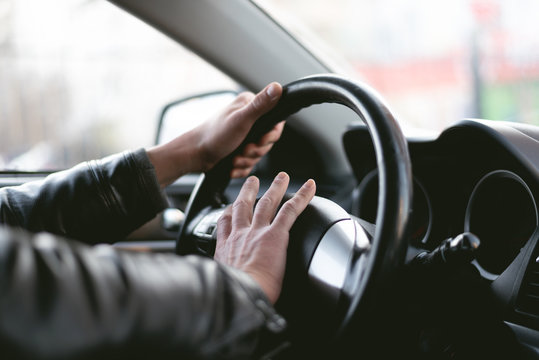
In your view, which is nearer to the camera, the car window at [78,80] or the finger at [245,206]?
the finger at [245,206]

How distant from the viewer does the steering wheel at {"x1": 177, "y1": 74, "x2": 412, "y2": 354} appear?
67cm

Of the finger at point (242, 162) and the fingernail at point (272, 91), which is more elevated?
the fingernail at point (272, 91)

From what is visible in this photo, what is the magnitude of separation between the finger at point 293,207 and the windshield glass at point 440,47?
3.69 m

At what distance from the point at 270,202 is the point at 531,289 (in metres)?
0.46

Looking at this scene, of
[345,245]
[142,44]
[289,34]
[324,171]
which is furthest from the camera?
[142,44]

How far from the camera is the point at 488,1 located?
16.7ft

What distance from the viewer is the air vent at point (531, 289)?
0.89 meters

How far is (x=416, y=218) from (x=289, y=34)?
0.62 m

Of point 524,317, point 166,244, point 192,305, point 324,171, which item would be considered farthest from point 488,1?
point 192,305

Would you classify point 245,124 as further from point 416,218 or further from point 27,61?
point 27,61

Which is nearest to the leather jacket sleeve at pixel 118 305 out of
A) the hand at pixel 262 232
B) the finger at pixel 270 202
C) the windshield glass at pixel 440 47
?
the hand at pixel 262 232

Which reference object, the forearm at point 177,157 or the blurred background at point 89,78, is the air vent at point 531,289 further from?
the forearm at point 177,157

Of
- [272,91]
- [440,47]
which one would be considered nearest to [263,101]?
[272,91]

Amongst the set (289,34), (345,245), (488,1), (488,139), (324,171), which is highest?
(488,1)
